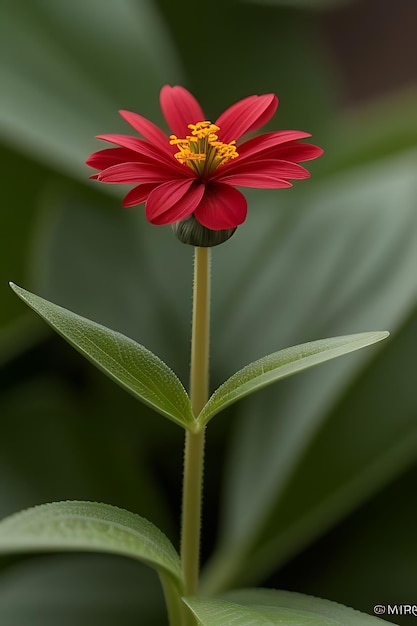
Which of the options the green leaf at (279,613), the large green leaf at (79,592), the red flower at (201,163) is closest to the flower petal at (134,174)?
the red flower at (201,163)

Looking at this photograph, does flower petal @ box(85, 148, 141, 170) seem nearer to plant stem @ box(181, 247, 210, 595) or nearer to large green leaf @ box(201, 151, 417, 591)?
plant stem @ box(181, 247, 210, 595)

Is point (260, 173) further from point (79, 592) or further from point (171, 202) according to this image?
point (79, 592)

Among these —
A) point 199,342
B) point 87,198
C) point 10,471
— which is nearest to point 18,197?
point 87,198

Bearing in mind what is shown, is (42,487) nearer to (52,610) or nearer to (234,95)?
(52,610)

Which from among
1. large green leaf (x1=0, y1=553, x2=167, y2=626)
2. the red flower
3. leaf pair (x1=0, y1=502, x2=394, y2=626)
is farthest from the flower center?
large green leaf (x1=0, y1=553, x2=167, y2=626)

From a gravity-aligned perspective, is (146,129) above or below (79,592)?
above

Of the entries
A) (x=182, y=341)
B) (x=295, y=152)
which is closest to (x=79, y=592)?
(x=182, y=341)

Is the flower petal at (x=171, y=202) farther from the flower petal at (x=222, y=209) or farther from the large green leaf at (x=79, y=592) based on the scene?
the large green leaf at (x=79, y=592)
